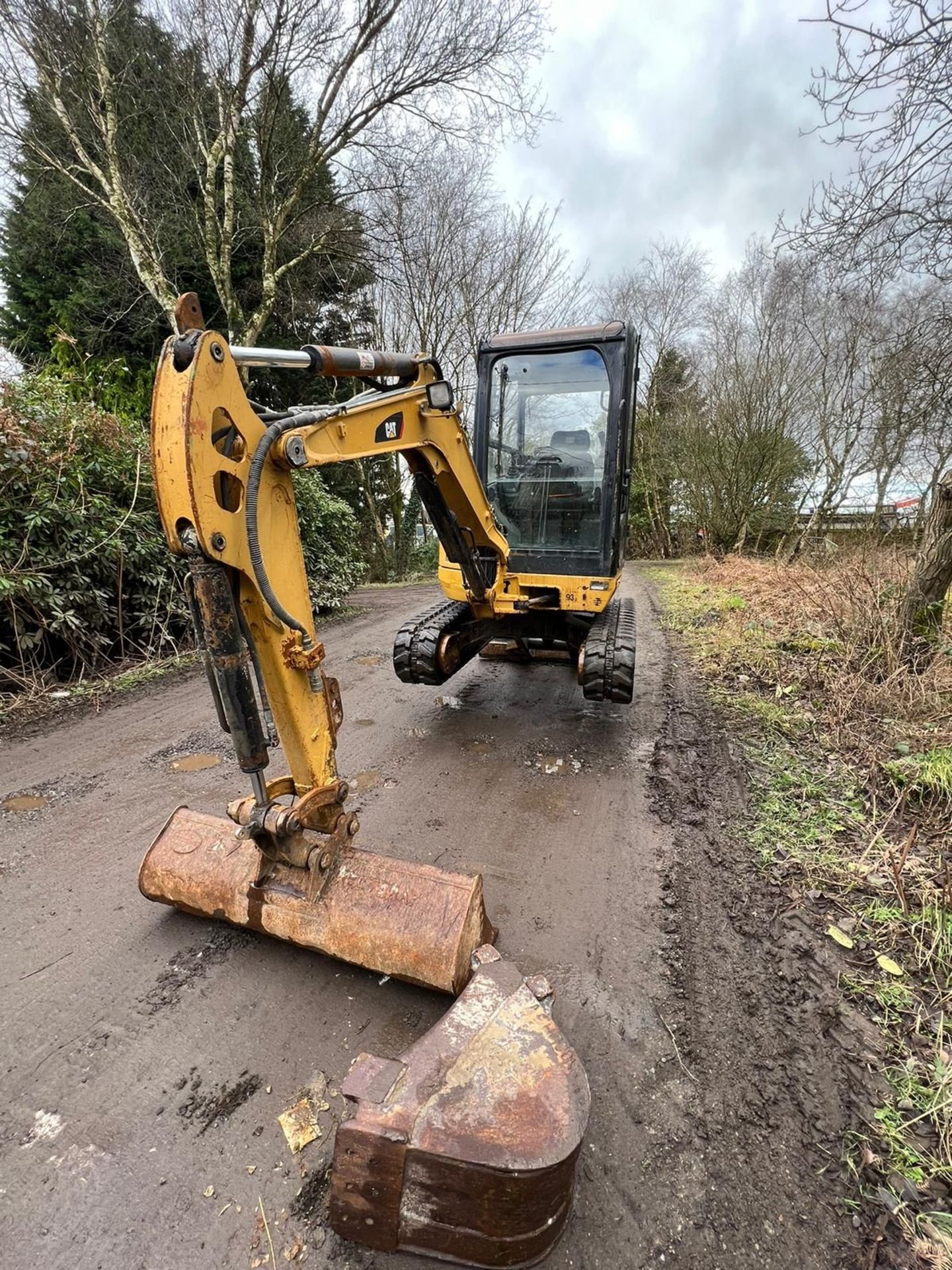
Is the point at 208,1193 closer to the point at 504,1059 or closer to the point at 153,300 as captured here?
the point at 504,1059

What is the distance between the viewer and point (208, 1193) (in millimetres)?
1544

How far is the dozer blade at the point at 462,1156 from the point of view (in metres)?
1.31

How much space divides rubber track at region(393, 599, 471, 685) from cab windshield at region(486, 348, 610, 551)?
3.13 ft

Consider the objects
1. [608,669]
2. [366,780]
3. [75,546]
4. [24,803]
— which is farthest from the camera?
[75,546]

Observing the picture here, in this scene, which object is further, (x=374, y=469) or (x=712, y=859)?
(x=374, y=469)

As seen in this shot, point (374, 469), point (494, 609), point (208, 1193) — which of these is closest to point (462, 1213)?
point (208, 1193)

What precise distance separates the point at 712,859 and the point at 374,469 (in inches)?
585

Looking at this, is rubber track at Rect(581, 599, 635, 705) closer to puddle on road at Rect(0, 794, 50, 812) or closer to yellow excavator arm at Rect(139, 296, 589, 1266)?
yellow excavator arm at Rect(139, 296, 589, 1266)

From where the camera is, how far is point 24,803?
11.3ft

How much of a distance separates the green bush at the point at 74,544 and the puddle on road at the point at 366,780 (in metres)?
3.22

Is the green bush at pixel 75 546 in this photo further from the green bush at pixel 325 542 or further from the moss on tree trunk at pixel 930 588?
the moss on tree trunk at pixel 930 588

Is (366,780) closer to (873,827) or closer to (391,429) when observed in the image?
(391,429)

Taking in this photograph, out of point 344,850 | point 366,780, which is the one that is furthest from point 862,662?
point 344,850

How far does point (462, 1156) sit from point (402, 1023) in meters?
0.77
